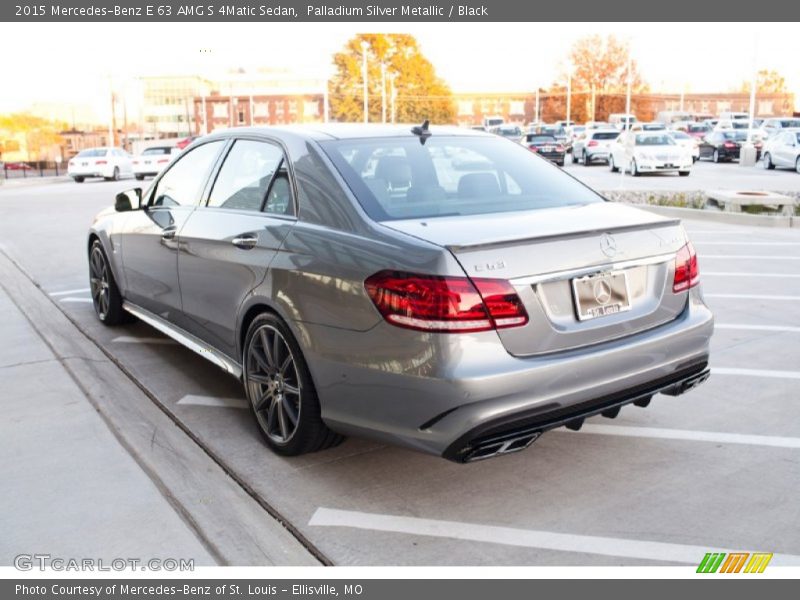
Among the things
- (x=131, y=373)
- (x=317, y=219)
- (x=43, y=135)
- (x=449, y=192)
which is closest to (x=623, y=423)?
(x=449, y=192)

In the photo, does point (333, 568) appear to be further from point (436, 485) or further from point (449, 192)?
point (449, 192)

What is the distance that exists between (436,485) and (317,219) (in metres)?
1.41

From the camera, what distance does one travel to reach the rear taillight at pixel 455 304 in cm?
326

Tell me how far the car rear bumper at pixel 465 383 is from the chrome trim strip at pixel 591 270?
279mm

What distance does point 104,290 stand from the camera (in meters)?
6.98

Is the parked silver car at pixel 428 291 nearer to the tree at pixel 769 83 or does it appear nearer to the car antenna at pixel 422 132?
the car antenna at pixel 422 132

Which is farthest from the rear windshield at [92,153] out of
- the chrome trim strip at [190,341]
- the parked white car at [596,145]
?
the chrome trim strip at [190,341]

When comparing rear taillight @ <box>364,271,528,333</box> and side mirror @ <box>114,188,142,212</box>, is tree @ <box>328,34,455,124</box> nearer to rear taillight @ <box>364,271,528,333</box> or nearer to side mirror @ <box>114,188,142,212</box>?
side mirror @ <box>114,188,142,212</box>

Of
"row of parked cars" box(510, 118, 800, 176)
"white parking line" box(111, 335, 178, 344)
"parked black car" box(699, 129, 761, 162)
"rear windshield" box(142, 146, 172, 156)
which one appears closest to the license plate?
"white parking line" box(111, 335, 178, 344)

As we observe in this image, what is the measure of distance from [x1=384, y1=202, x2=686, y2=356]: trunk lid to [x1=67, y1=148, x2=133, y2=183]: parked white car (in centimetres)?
3478

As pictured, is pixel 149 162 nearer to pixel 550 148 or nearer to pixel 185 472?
pixel 550 148

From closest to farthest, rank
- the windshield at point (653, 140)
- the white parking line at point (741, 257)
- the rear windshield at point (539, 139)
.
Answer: the white parking line at point (741, 257)
the windshield at point (653, 140)
the rear windshield at point (539, 139)

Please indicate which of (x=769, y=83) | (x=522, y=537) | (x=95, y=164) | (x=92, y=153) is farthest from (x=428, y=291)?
(x=769, y=83)

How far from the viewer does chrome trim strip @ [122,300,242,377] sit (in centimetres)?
473
